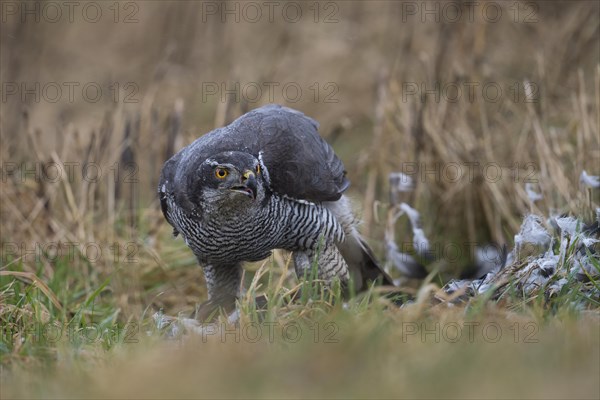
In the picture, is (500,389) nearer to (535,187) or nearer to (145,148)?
(535,187)

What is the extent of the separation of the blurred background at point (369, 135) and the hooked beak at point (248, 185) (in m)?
1.56

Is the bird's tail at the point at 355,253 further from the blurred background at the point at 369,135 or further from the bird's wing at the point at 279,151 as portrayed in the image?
the blurred background at the point at 369,135

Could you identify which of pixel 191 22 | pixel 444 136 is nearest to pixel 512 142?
pixel 444 136

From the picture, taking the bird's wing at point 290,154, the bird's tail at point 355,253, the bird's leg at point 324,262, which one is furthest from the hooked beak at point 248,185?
the bird's tail at point 355,253

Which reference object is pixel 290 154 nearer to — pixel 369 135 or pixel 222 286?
pixel 222 286

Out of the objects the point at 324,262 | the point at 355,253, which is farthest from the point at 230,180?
the point at 355,253

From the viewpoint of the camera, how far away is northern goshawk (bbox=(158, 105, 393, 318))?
4.45 m

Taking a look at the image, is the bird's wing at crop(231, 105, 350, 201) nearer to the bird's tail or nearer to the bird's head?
the bird's tail

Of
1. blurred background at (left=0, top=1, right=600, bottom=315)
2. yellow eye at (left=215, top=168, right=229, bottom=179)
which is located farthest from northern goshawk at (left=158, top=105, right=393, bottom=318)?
blurred background at (left=0, top=1, right=600, bottom=315)

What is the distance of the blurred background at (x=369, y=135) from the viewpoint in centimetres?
630

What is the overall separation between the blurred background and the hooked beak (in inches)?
61.6

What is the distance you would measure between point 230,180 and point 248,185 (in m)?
0.11

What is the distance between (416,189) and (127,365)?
13.8 feet

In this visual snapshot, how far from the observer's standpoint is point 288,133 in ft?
16.5
